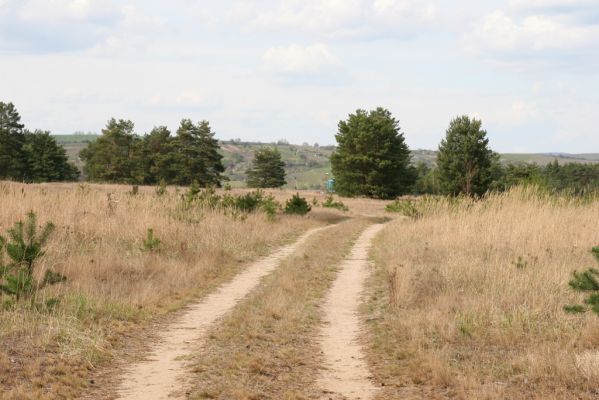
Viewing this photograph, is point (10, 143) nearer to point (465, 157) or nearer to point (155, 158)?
point (155, 158)

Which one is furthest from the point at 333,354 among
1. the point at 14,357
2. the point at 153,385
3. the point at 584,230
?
the point at 584,230

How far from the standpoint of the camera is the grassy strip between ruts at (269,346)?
6668 millimetres

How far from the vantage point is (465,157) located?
201 feet

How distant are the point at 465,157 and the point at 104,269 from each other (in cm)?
5294

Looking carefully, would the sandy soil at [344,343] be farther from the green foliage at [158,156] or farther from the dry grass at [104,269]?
the green foliage at [158,156]

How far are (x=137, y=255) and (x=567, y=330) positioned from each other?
9.81m

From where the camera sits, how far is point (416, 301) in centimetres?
1092

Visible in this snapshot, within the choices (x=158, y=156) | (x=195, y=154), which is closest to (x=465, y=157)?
(x=195, y=154)

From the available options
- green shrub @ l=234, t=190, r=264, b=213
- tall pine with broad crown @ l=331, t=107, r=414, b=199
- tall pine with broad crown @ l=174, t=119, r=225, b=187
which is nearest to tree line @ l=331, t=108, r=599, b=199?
tall pine with broad crown @ l=331, t=107, r=414, b=199

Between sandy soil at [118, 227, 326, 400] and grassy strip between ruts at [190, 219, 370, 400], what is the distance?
223 mm

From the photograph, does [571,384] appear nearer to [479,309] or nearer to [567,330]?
[567,330]

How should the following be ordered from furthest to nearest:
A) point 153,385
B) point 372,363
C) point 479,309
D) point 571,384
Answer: point 479,309
point 372,363
point 153,385
point 571,384

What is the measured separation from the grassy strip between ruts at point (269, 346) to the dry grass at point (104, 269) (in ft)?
4.50

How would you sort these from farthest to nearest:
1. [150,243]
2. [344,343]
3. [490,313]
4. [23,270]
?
1. [150,243]
2. [23,270]
3. [490,313]
4. [344,343]
